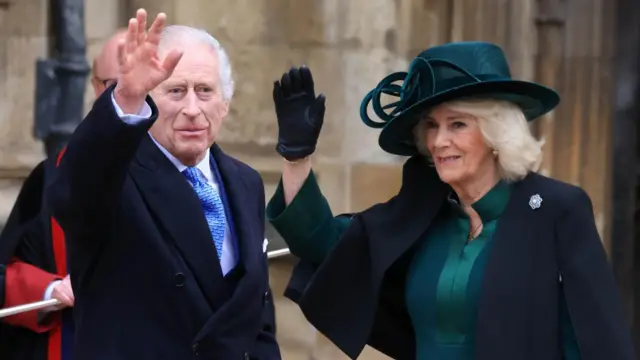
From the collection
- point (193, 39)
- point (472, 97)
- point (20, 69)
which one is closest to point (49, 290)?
point (193, 39)

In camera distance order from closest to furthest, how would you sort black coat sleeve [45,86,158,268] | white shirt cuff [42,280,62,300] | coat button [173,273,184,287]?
black coat sleeve [45,86,158,268] → coat button [173,273,184,287] → white shirt cuff [42,280,62,300]

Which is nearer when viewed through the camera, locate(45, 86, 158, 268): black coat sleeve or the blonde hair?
locate(45, 86, 158, 268): black coat sleeve

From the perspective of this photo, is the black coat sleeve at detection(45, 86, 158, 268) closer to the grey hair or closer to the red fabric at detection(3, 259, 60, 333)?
the grey hair

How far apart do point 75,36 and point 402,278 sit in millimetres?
2184

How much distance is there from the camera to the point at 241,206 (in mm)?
3172

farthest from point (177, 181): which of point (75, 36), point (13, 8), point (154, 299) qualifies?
point (13, 8)

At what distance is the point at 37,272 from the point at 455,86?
4.46ft

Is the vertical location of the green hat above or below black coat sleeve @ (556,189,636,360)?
above

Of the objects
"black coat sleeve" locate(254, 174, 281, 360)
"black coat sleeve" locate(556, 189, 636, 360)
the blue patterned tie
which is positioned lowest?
"black coat sleeve" locate(254, 174, 281, 360)

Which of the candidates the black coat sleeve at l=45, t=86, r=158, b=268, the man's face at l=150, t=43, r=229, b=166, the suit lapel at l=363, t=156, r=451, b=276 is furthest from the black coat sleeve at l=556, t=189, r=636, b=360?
the black coat sleeve at l=45, t=86, r=158, b=268

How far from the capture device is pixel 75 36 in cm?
494

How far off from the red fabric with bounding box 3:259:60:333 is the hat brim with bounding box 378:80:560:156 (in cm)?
107

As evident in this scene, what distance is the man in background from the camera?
3607 millimetres

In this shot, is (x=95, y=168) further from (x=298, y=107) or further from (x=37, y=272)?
(x=37, y=272)
